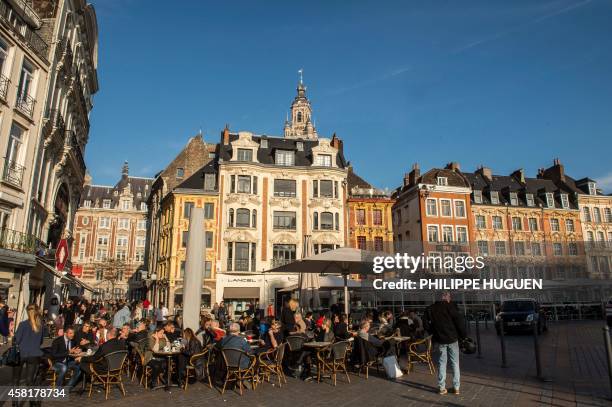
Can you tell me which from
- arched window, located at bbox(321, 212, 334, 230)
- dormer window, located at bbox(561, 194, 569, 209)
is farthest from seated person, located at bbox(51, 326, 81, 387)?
dormer window, located at bbox(561, 194, 569, 209)

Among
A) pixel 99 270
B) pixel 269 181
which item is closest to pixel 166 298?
pixel 269 181

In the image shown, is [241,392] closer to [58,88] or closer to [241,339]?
[241,339]

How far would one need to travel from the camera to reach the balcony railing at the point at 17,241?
16.4m

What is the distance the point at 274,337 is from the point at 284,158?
1122 inches

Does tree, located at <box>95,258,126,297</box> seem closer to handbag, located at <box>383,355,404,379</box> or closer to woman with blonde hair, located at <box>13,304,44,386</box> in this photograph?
woman with blonde hair, located at <box>13,304,44,386</box>

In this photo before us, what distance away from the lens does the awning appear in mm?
33312

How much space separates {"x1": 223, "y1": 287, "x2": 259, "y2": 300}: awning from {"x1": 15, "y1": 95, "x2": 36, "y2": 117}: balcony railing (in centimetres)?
1902

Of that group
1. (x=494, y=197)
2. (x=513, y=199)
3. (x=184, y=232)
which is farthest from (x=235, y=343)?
(x=513, y=199)

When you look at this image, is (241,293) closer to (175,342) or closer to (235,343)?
(175,342)

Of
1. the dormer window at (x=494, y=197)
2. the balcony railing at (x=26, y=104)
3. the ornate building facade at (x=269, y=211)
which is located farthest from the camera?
the dormer window at (x=494, y=197)

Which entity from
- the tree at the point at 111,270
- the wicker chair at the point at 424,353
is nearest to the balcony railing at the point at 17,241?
the wicker chair at the point at 424,353

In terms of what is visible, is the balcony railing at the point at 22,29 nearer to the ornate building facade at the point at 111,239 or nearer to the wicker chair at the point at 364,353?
the wicker chair at the point at 364,353

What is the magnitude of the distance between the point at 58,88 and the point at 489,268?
1191 inches

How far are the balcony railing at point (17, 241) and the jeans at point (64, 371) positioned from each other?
10.00 meters
